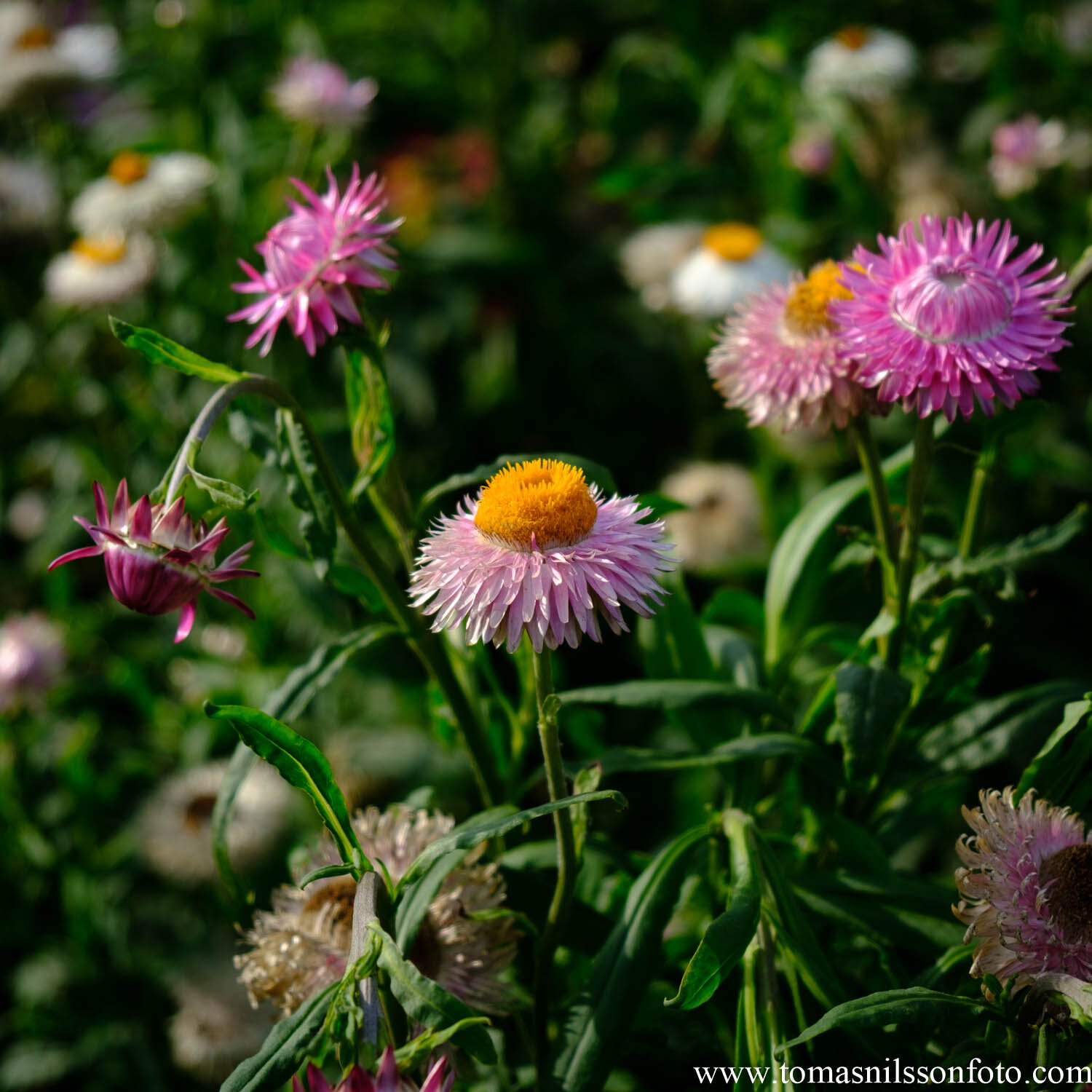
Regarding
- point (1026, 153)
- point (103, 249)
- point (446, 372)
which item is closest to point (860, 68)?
point (1026, 153)

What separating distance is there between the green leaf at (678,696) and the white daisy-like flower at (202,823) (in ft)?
3.14

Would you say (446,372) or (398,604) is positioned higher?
(398,604)

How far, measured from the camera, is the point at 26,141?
9.64 feet

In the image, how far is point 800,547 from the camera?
112 cm

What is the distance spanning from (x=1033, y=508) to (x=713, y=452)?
2.26 feet

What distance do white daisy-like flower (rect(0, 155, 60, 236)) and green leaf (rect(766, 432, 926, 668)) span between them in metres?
1.93

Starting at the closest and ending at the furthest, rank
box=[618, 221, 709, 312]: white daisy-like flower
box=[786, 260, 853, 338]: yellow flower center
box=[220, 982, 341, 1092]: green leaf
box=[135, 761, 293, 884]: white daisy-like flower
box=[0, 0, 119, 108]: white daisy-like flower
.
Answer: box=[220, 982, 341, 1092]: green leaf, box=[786, 260, 853, 338]: yellow flower center, box=[135, 761, 293, 884]: white daisy-like flower, box=[0, 0, 119, 108]: white daisy-like flower, box=[618, 221, 709, 312]: white daisy-like flower

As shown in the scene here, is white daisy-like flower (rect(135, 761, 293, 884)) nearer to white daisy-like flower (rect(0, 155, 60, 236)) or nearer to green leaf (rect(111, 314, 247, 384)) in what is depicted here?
green leaf (rect(111, 314, 247, 384))

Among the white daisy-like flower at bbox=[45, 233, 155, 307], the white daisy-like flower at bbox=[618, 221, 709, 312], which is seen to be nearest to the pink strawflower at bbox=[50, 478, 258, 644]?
the white daisy-like flower at bbox=[45, 233, 155, 307]

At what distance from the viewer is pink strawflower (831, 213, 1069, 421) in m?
0.83

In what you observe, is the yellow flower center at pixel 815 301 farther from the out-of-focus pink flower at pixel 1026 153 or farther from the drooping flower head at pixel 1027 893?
the out-of-focus pink flower at pixel 1026 153

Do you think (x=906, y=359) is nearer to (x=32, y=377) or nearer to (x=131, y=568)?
(x=131, y=568)

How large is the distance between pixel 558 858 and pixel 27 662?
51.3 inches

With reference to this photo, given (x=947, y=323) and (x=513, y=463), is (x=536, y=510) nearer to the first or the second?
(x=513, y=463)
